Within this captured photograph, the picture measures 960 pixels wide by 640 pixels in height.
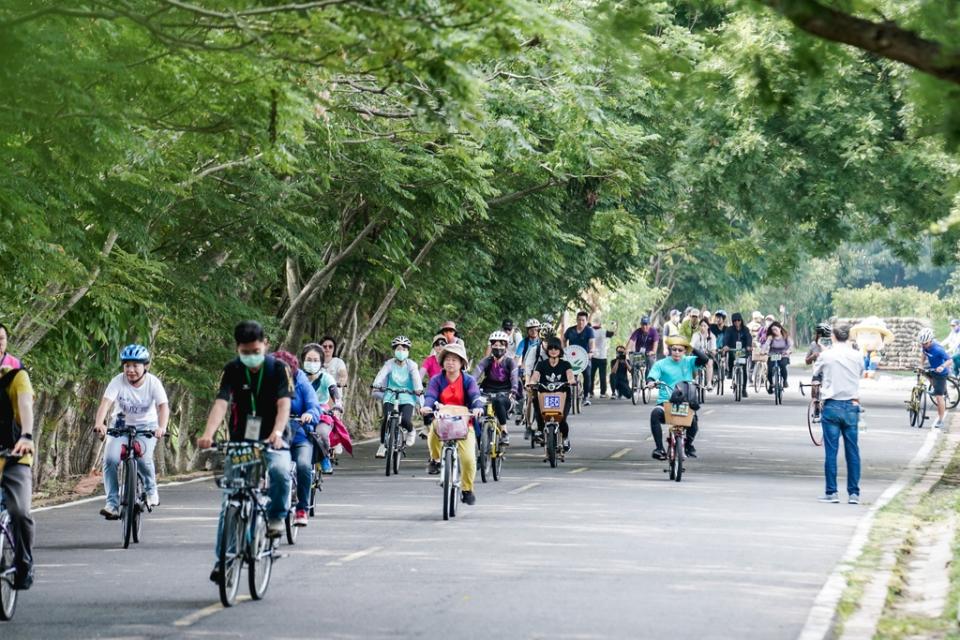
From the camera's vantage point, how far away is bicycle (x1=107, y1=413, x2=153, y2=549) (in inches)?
628

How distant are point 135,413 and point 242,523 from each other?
4718mm

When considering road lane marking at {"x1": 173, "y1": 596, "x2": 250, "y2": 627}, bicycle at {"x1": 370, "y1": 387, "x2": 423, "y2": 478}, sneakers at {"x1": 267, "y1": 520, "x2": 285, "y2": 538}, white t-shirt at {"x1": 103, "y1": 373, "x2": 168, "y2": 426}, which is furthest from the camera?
bicycle at {"x1": 370, "y1": 387, "x2": 423, "y2": 478}

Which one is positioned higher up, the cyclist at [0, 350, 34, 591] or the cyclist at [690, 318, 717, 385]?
the cyclist at [690, 318, 717, 385]

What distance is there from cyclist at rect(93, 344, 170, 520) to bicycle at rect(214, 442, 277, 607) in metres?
3.96

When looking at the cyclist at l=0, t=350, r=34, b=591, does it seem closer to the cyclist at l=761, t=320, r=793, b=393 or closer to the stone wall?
the cyclist at l=761, t=320, r=793, b=393

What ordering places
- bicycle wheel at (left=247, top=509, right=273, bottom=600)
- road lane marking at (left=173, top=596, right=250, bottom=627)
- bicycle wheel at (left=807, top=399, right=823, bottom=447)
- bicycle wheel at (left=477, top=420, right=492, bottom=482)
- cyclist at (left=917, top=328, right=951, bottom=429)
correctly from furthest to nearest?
cyclist at (left=917, top=328, right=951, bottom=429), bicycle wheel at (left=807, top=399, right=823, bottom=447), bicycle wheel at (left=477, top=420, right=492, bottom=482), bicycle wheel at (left=247, top=509, right=273, bottom=600), road lane marking at (left=173, top=596, right=250, bottom=627)

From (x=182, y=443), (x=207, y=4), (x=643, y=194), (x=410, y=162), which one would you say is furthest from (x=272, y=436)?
(x=643, y=194)

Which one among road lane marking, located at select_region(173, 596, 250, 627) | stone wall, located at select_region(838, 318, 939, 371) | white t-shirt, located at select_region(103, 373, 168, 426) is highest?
stone wall, located at select_region(838, 318, 939, 371)

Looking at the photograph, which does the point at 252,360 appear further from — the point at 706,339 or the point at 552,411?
the point at 706,339

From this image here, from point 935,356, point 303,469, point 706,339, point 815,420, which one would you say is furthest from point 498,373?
point 706,339

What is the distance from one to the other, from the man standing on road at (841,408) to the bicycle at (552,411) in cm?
537

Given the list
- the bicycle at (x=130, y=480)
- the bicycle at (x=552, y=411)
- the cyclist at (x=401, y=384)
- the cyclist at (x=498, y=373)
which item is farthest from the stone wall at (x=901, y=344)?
the bicycle at (x=130, y=480)

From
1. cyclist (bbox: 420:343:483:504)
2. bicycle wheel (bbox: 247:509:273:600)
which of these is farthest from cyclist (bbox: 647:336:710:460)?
bicycle wheel (bbox: 247:509:273:600)

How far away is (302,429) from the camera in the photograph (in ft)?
52.9
